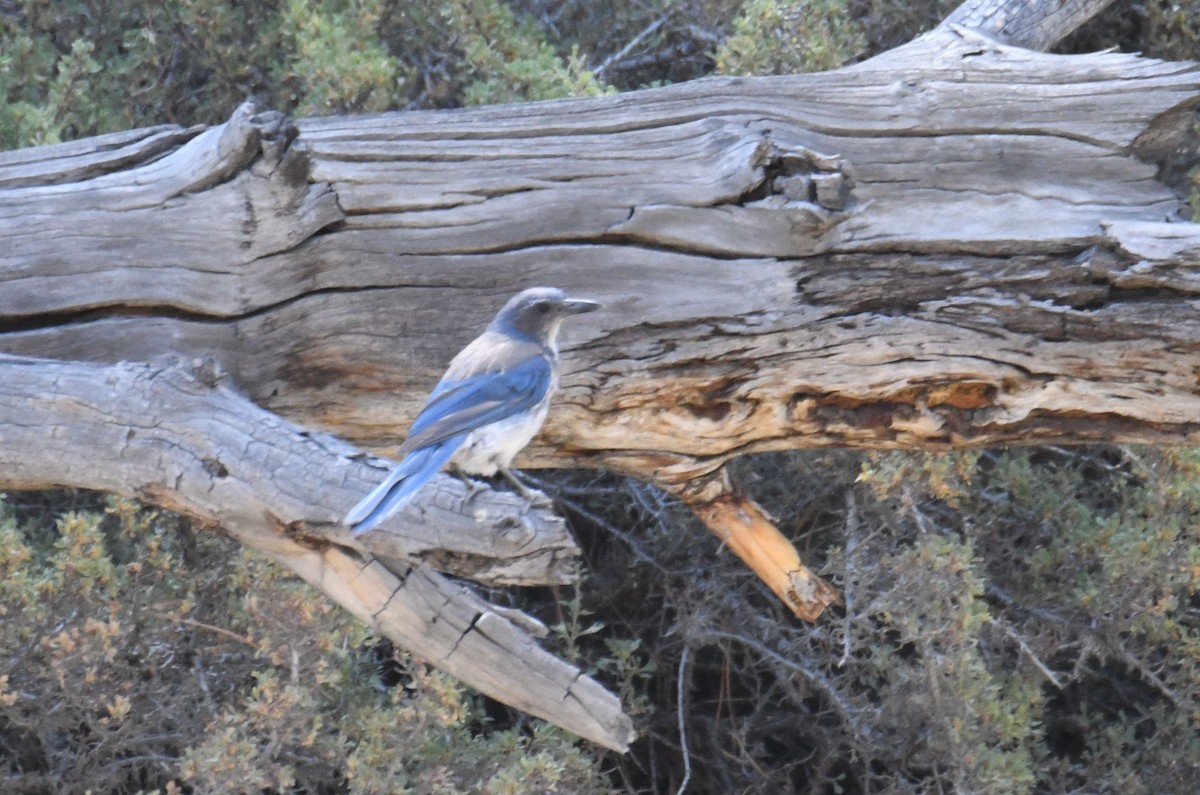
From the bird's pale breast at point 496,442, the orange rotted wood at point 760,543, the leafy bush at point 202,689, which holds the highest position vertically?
the bird's pale breast at point 496,442

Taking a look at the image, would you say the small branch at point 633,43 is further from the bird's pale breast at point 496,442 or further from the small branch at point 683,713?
the bird's pale breast at point 496,442

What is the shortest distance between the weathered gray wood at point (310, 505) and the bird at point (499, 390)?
0.90 feet

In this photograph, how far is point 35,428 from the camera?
3482 mm

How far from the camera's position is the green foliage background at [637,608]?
14.7 feet

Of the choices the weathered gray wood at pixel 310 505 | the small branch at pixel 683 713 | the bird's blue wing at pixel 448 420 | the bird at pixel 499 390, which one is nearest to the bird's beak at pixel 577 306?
the bird at pixel 499 390

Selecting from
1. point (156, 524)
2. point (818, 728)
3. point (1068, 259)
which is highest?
point (1068, 259)

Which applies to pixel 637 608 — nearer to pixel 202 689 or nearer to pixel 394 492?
pixel 202 689

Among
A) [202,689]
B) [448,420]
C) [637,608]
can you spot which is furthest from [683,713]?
[448,420]

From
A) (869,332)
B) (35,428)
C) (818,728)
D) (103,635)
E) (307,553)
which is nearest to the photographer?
(307,553)

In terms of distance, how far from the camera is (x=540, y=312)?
3668 mm

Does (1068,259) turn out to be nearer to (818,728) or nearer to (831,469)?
(831,469)

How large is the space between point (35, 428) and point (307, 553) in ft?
2.67

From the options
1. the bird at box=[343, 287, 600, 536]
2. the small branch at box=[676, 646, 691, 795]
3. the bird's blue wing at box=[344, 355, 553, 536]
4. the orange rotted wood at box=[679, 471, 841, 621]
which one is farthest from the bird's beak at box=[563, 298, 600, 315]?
the small branch at box=[676, 646, 691, 795]

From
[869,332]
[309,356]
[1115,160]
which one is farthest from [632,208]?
[1115,160]
